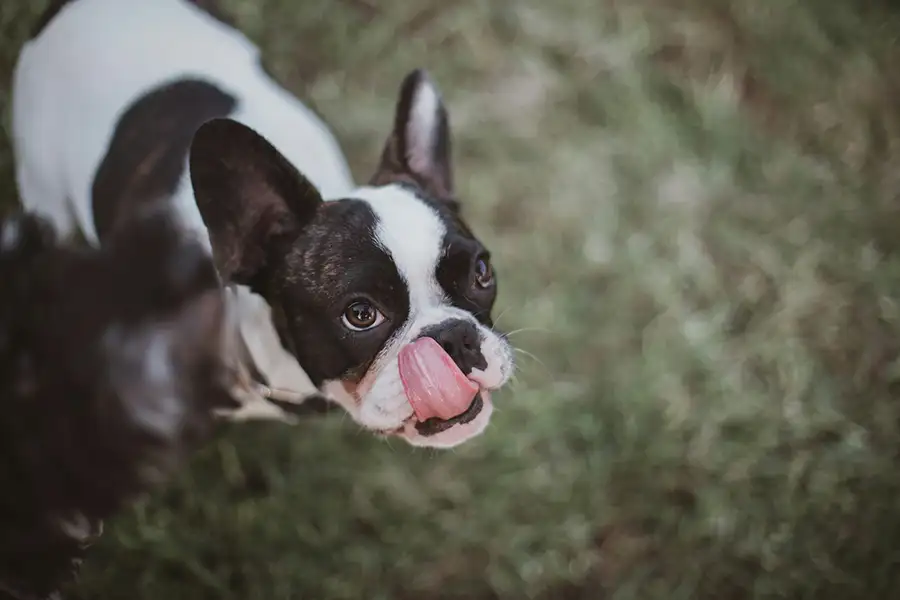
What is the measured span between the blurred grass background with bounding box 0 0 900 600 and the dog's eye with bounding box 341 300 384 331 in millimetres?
797

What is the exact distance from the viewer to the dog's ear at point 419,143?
182cm

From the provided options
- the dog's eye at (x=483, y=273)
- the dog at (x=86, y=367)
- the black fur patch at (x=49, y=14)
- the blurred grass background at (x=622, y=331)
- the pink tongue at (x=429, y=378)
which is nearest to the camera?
the dog at (x=86, y=367)

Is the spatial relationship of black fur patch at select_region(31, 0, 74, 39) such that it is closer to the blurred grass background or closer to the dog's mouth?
the blurred grass background

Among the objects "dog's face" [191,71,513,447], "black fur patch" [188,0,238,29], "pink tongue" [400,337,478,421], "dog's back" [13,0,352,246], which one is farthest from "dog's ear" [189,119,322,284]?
"black fur patch" [188,0,238,29]

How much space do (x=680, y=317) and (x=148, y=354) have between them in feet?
6.46

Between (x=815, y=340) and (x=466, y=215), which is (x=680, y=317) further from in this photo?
(x=466, y=215)

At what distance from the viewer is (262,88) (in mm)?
2020

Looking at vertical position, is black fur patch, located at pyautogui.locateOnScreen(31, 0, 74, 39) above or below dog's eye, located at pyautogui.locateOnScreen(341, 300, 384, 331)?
above

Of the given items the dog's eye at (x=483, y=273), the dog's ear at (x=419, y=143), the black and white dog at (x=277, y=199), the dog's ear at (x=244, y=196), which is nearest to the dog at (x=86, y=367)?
the black and white dog at (x=277, y=199)

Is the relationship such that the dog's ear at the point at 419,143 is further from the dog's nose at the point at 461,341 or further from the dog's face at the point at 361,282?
the dog's nose at the point at 461,341

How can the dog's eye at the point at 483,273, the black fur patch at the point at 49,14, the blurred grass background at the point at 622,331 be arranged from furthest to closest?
the blurred grass background at the point at 622,331, the black fur patch at the point at 49,14, the dog's eye at the point at 483,273

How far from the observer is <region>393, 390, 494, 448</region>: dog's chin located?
1555 millimetres

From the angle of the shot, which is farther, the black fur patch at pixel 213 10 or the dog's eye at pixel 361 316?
the black fur patch at pixel 213 10

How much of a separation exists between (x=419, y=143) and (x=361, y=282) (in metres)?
0.46
